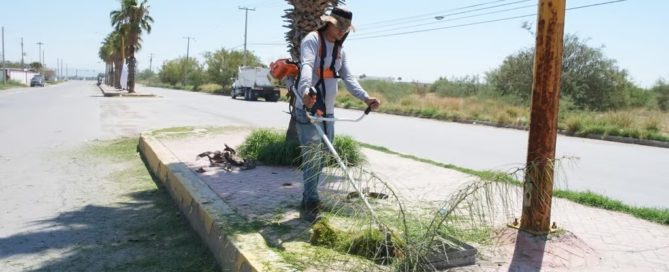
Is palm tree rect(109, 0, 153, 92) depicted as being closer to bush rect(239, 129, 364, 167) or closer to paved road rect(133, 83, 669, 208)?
paved road rect(133, 83, 669, 208)

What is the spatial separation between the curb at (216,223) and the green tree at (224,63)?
174ft

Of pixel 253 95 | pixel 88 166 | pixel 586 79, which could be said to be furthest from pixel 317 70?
pixel 253 95

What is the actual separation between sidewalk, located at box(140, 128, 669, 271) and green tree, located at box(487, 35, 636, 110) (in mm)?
24997

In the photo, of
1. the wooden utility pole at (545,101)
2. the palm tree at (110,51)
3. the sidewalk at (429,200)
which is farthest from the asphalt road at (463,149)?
the palm tree at (110,51)

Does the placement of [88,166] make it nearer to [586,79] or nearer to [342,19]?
[342,19]

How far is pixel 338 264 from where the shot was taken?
3.58 metres

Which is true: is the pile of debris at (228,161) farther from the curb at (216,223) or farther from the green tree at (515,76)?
the green tree at (515,76)

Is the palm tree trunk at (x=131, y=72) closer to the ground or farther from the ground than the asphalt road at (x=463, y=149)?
farther from the ground

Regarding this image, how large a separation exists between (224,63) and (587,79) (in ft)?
128

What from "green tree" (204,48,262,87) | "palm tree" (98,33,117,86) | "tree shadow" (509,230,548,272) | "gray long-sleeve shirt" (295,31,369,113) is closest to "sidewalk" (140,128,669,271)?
"tree shadow" (509,230,548,272)

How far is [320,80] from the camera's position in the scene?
4613 mm

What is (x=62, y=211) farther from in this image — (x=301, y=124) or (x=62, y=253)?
(x=301, y=124)

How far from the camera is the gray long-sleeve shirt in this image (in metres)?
4.21

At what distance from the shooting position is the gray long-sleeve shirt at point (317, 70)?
4211 millimetres
